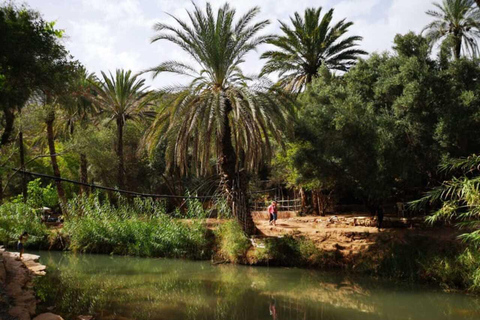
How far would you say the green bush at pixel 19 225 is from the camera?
19.4 m

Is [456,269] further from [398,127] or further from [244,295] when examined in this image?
[244,295]

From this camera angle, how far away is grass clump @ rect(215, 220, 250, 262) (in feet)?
48.9

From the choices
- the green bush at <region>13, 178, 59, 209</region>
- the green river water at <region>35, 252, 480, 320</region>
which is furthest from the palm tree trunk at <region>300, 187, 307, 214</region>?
the green bush at <region>13, 178, 59, 209</region>

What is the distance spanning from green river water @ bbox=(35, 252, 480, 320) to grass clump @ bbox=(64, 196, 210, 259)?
1.68 m

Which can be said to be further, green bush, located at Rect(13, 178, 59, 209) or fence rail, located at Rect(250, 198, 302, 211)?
fence rail, located at Rect(250, 198, 302, 211)

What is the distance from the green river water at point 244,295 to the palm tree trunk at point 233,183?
6.74 feet

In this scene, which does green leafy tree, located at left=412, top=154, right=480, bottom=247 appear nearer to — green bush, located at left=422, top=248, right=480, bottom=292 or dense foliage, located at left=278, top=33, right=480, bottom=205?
green bush, located at left=422, top=248, right=480, bottom=292

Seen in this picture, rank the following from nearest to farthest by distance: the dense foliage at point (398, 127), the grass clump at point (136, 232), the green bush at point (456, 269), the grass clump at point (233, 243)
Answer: the green bush at point (456, 269)
the dense foliage at point (398, 127)
the grass clump at point (233, 243)
the grass clump at point (136, 232)

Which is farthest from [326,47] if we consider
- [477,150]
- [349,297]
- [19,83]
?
[19,83]

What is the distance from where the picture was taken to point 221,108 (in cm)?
1394

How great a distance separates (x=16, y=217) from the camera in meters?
19.6

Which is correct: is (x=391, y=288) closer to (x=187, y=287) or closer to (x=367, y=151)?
(x=367, y=151)

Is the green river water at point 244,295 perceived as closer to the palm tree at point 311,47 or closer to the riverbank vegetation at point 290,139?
the riverbank vegetation at point 290,139

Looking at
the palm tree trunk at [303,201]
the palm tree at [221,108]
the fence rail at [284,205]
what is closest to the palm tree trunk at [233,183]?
the palm tree at [221,108]
